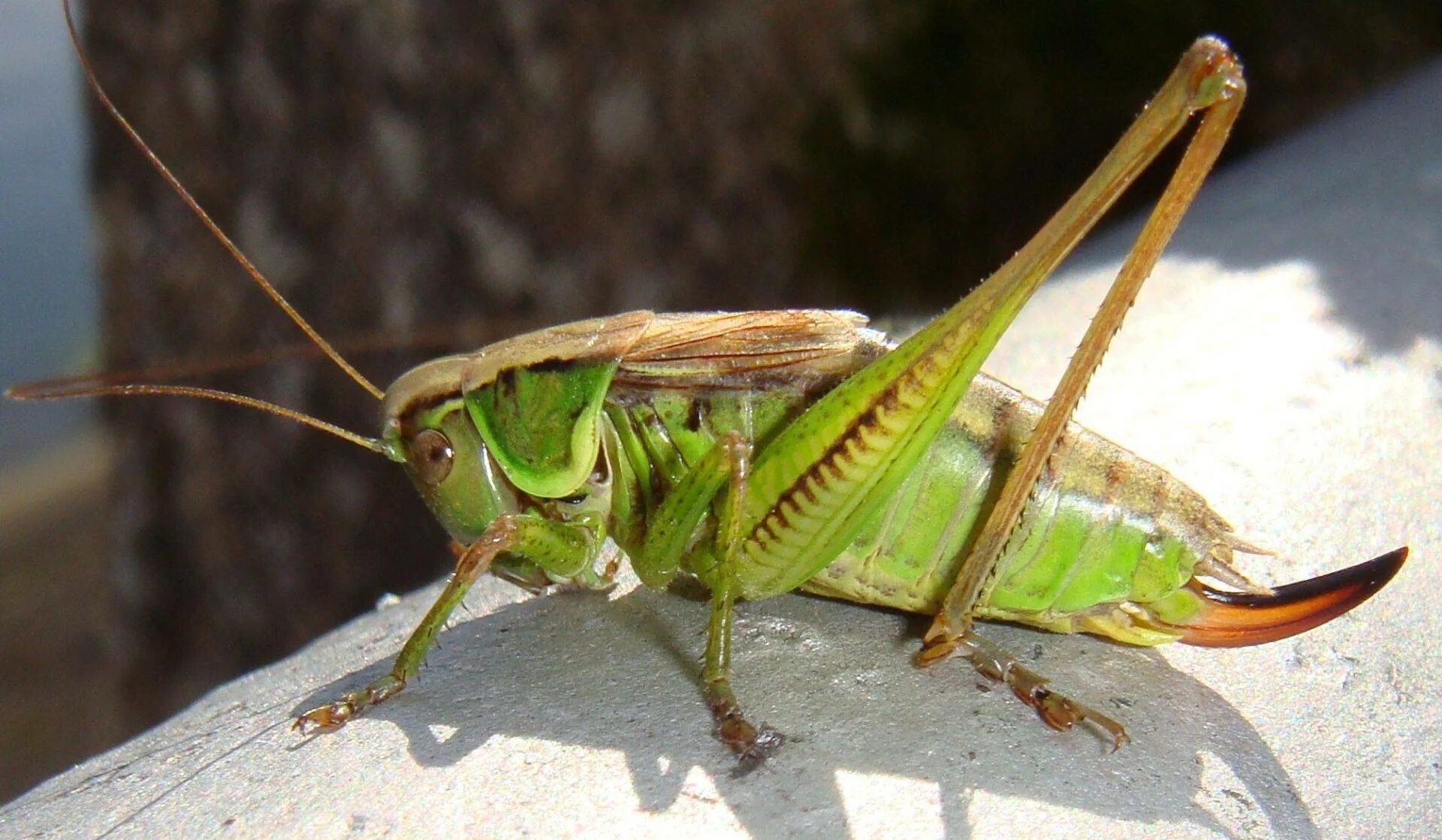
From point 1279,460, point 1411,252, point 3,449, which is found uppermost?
point 1411,252

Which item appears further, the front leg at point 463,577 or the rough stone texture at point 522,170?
the rough stone texture at point 522,170

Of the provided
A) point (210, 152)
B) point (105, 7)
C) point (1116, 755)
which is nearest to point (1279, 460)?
point (1116, 755)

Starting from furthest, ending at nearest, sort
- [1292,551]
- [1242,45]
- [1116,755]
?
[1242,45]
[1292,551]
[1116,755]

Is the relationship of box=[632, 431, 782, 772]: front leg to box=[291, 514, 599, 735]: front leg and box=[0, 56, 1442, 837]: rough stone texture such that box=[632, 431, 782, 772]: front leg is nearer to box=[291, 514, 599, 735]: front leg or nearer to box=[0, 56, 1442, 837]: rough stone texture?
box=[0, 56, 1442, 837]: rough stone texture

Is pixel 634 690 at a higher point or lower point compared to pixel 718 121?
lower

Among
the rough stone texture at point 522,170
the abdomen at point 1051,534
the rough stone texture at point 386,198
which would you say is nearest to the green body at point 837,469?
the abdomen at point 1051,534

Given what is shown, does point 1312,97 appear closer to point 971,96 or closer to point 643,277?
point 971,96

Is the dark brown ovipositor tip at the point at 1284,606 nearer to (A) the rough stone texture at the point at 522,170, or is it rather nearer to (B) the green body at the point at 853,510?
(B) the green body at the point at 853,510
